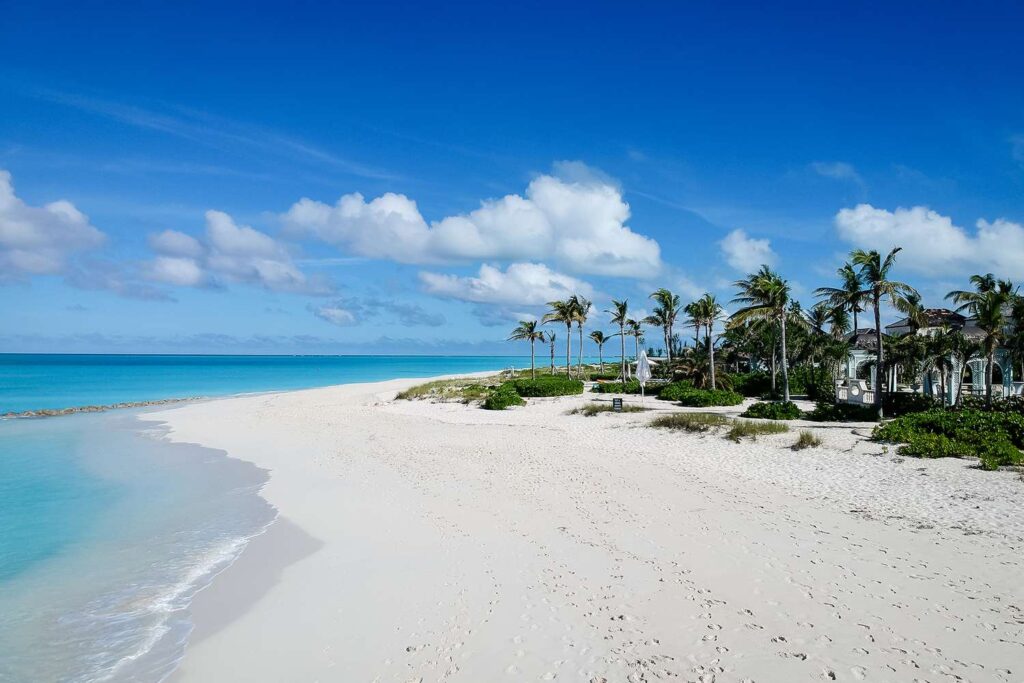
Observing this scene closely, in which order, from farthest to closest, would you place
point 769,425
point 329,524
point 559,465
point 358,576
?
point 769,425 < point 559,465 < point 329,524 < point 358,576

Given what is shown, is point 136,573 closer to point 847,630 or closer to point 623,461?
point 847,630

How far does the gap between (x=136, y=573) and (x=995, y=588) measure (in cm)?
1196

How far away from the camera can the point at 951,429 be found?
1549 cm

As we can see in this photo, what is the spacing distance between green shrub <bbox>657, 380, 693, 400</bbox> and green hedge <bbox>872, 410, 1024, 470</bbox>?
1541 cm

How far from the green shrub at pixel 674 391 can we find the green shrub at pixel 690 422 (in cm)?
1160

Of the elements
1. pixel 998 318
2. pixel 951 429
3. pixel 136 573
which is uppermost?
pixel 998 318

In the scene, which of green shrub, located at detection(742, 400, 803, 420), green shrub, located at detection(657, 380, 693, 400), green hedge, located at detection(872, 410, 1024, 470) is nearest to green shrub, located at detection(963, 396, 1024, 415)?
green hedge, located at detection(872, 410, 1024, 470)

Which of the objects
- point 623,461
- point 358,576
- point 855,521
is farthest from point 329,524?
point 855,521

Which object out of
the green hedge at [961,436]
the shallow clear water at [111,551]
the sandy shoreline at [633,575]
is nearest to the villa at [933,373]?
the green hedge at [961,436]

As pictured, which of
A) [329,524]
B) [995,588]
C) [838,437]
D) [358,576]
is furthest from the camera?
[838,437]

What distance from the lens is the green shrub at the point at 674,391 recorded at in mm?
32412

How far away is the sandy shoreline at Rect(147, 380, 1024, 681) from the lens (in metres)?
5.78

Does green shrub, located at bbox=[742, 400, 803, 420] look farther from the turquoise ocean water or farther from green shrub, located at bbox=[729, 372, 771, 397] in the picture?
the turquoise ocean water

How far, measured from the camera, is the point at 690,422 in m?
19.8
